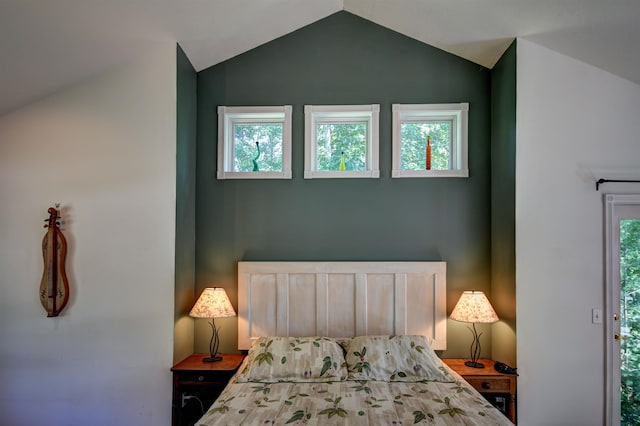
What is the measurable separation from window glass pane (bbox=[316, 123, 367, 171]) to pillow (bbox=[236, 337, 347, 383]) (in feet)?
4.82

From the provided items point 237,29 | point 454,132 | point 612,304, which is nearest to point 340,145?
point 454,132

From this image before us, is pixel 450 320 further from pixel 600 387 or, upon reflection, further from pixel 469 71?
pixel 469 71

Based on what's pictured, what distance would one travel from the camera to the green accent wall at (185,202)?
278 cm

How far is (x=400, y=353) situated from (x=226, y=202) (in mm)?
1824

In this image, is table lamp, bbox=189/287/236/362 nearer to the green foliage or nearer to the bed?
the bed

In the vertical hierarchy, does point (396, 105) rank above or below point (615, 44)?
below

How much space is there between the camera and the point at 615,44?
2457 millimetres

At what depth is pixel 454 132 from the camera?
10.5 ft

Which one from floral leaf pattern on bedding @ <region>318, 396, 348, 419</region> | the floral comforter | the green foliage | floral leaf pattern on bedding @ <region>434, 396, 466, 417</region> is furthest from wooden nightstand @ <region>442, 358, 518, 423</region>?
floral leaf pattern on bedding @ <region>318, 396, 348, 419</region>

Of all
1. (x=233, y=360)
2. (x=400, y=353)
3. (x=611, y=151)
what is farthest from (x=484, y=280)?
(x=233, y=360)

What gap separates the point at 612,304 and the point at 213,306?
2916mm

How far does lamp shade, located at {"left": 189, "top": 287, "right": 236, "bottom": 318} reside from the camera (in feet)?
9.02

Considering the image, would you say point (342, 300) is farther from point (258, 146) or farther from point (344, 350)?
point (258, 146)

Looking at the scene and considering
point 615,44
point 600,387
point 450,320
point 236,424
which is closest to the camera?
point 236,424
